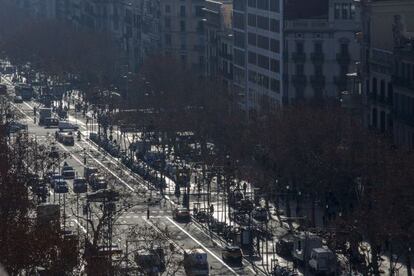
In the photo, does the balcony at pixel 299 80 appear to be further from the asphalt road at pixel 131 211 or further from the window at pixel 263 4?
the asphalt road at pixel 131 211

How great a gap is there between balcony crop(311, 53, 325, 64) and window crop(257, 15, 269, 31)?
11.0m

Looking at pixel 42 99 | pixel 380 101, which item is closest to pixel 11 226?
pixel 380 101

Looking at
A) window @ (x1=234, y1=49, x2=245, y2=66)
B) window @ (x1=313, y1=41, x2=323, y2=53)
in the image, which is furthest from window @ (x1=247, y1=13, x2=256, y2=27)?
window @ (x1=313, y1=41, x2=323, y2=53)

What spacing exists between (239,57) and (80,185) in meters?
41.6

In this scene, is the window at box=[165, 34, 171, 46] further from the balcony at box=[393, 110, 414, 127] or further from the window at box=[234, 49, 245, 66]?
the balcony at box=[393, 110, 414, 127]

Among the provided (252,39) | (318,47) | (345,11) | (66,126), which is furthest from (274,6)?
(66,126)

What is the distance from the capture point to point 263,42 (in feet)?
523

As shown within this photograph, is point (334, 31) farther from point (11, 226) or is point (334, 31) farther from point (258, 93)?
point (11, 226)

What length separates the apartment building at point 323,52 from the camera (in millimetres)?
146125

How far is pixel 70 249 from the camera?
254 feet

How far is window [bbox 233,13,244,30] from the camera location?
168 meters

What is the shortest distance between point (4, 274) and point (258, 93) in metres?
114

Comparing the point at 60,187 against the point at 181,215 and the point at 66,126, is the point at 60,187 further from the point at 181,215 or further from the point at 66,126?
the point at 66,126

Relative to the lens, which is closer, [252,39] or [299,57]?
[299,57]
